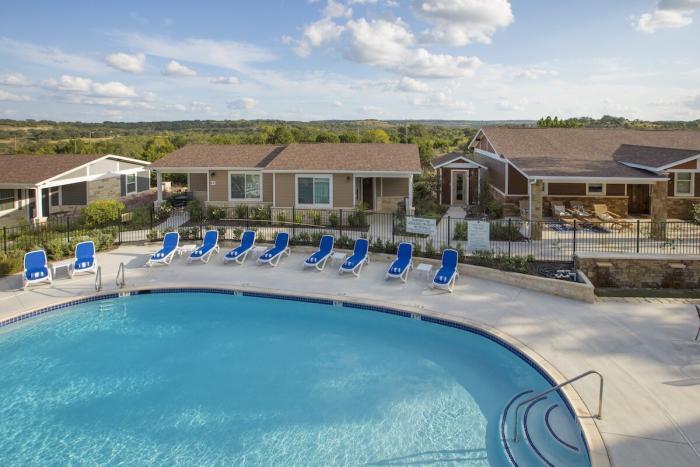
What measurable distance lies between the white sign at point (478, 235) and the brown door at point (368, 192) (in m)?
10.4

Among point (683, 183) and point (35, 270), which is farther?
point (683, 183)

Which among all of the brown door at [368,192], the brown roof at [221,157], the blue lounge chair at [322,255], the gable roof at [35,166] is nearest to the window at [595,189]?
the brown door at [368,192]

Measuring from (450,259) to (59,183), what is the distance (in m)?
20.6

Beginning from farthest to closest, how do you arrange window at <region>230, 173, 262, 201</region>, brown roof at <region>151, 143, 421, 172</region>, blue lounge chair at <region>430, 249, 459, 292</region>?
window at <region>230, 173, 262, 201</region>, brown roof at <region>151, 143, 421, 172</region>, blue lounge chair at <region>430, 249, 459, 292</region>

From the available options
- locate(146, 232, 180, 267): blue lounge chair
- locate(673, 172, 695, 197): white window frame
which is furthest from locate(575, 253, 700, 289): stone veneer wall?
locate(146, 232, 180, 267): blue lounge chair

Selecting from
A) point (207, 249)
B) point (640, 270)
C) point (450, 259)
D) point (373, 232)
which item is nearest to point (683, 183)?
point (640, 270)

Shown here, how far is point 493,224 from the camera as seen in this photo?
19781mm

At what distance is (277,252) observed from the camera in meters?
18.0

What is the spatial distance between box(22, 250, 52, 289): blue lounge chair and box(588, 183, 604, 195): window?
73.7 feet

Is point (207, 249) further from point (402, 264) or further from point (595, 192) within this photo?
point (595, 192)

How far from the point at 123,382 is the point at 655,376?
9.80m

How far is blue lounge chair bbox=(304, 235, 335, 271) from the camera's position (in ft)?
55.2

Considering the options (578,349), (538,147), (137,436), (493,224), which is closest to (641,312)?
(578,349)

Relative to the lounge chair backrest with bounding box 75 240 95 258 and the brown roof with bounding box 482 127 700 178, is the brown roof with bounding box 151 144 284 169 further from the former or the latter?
the brown roof with bounding box 482 127 700 178
